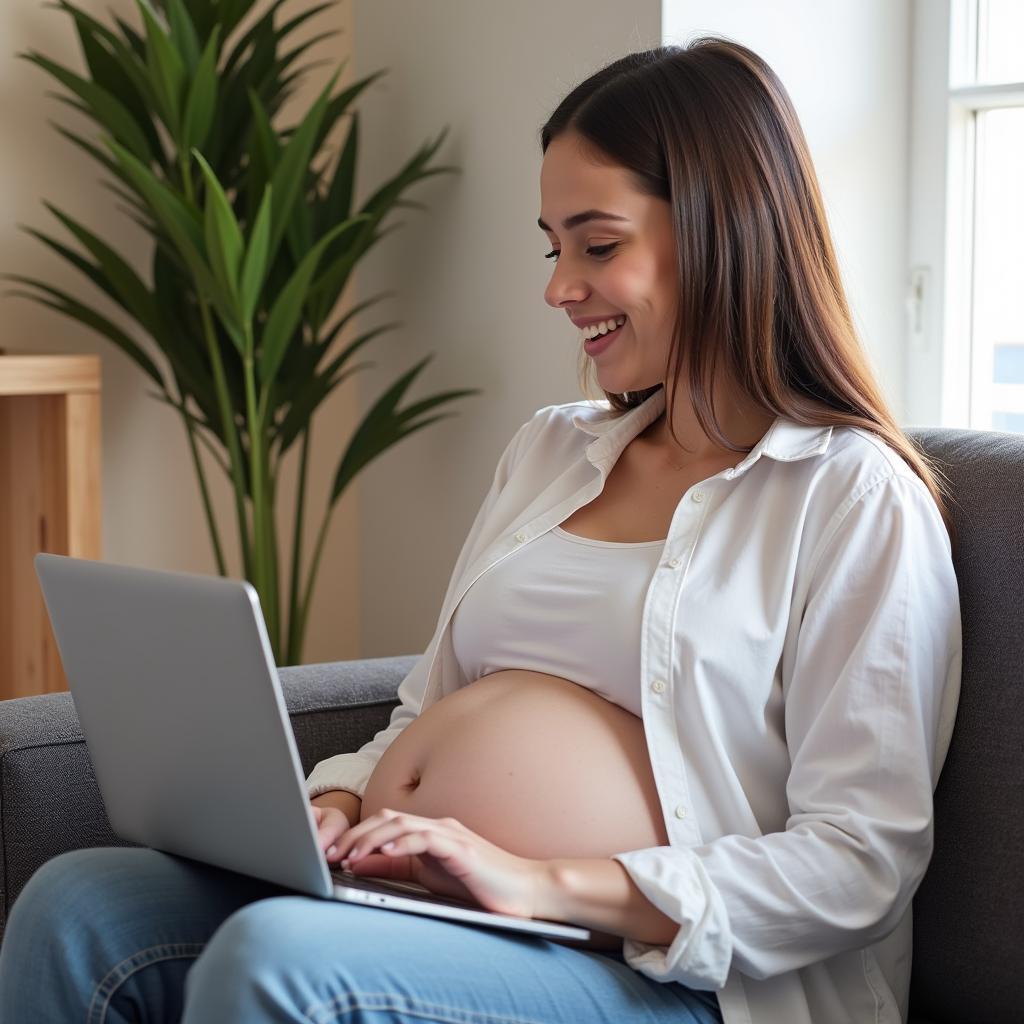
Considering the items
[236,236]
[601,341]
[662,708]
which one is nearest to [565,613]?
[662,708]

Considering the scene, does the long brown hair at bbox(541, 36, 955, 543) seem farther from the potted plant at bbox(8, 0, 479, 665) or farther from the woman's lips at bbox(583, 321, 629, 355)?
the potted plant at bbox(8, 0, 479, 665)

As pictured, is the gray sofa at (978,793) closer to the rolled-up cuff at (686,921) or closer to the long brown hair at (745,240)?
the long brown hair at (745,240)

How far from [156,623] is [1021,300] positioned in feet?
4.43

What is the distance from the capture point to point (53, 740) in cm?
137

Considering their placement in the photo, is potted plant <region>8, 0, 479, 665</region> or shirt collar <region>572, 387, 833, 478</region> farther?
potted plant <region>8, 0, 479, 665</region>

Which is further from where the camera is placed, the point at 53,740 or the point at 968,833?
the point at 53,740

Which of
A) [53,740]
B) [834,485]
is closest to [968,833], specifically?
[834,485]

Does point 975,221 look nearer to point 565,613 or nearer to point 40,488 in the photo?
Answer: point 565,613

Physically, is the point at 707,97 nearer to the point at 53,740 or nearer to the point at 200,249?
the point at 53,740

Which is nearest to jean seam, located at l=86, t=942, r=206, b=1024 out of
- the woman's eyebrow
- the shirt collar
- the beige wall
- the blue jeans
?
the blue jeans

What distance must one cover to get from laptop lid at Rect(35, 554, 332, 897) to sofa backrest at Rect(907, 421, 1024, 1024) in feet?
1.80

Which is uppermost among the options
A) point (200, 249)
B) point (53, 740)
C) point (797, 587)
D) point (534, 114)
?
point (534, 114)

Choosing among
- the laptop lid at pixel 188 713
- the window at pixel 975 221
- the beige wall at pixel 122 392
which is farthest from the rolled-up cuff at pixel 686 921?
the beige wall at pixel 122 392

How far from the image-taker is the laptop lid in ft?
3.10
